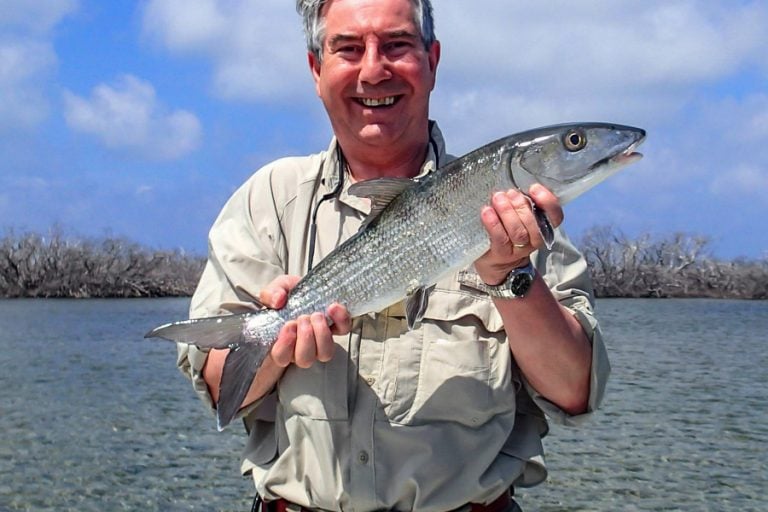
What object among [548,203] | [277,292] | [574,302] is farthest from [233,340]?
[574,302]

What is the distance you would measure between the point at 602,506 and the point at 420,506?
10978 mm

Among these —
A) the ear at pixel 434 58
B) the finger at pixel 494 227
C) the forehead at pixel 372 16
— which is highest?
the forehead at pixel 372 16

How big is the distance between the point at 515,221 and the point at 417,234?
1.78 ft

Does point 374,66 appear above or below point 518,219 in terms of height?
above

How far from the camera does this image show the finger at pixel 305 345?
3.84 m

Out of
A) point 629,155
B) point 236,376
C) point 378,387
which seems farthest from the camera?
point 378,387

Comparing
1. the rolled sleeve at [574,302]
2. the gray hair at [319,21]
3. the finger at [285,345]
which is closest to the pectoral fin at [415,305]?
the finger at [285,345]

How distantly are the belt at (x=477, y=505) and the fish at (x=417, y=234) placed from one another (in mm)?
584

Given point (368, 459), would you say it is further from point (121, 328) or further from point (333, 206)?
point (121, 328)

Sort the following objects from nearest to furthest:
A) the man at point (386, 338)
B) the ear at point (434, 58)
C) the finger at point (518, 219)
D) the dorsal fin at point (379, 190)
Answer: the finger at point (518, 219) < the man at point (386, 338) < the dorsal fin at point (379, 190) < the ear at point (434, 58)

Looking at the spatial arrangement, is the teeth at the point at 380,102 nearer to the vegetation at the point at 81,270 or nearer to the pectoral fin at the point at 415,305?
the pectoral fin at the point at 415,305

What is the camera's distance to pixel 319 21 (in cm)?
436

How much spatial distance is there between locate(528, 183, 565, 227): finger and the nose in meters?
0.90

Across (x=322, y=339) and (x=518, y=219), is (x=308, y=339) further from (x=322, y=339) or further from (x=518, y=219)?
(x=518, y=219)
